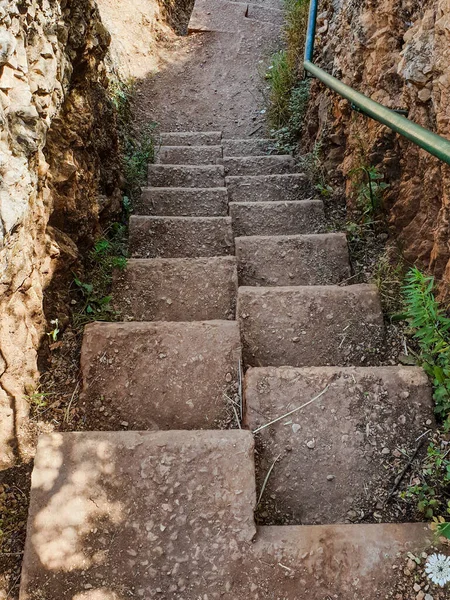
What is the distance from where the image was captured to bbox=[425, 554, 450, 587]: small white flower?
1267 mm

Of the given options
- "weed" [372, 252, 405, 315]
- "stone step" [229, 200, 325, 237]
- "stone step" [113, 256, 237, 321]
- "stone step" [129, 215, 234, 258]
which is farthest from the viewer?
"stone step" [229, 200, 325, 237]

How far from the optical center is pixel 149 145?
3830 millimetres

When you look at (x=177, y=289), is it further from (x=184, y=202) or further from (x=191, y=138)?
(x=191, y=138)

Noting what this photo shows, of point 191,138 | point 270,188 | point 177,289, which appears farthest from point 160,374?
point 191,138

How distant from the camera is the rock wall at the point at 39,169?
55.9 inches

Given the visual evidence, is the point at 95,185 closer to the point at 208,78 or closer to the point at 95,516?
the point at 95,516

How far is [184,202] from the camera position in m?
3.13

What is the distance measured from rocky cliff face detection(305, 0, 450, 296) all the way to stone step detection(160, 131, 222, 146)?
142cm

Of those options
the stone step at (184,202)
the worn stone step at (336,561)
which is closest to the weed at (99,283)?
the stone step at (184,202)

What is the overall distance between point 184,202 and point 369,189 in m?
1.24

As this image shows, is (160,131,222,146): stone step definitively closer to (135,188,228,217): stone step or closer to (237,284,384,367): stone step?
(135,188,228,217): stone step

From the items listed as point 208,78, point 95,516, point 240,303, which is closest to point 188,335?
point 240,303

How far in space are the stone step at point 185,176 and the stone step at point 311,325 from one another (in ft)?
5.00

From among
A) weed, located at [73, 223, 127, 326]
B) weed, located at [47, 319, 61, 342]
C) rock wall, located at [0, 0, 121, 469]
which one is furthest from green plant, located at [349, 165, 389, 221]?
weed, located at [47, 319, 61, 342]
